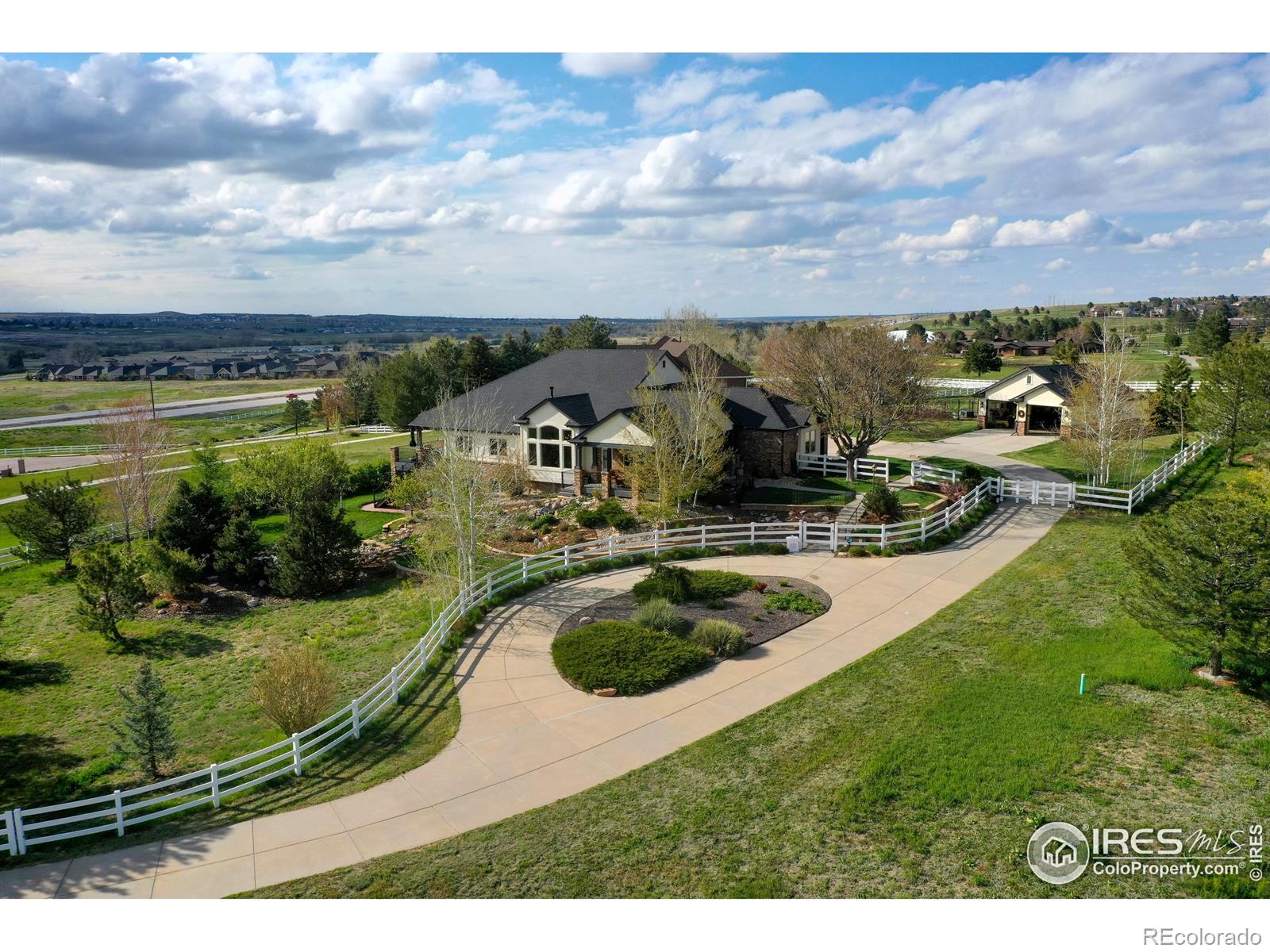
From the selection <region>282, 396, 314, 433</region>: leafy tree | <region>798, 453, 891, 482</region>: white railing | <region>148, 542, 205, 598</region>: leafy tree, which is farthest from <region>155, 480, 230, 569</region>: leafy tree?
<region>282, 396, 314, 433</region>: leafy tree

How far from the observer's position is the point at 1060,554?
24859 mm

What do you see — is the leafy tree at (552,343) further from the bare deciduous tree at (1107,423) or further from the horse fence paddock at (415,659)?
the bare deciduous tree at (1107,423)

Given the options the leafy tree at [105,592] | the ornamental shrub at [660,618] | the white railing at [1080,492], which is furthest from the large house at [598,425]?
the ornamental shrub at [660,618]

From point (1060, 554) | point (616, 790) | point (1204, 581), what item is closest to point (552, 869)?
point (616, 790)

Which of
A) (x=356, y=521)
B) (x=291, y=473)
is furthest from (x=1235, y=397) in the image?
(x=291, y=473)

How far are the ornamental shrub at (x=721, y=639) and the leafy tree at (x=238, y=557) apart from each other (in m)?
17.0

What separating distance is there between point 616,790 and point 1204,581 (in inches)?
476

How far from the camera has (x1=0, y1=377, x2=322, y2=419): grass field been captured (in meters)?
95.8

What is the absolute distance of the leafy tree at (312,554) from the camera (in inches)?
1022

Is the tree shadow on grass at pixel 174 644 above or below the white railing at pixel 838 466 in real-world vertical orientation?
below

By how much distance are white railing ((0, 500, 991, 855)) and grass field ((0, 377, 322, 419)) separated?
83215mm

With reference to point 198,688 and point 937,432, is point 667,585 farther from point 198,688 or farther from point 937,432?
point 937,432

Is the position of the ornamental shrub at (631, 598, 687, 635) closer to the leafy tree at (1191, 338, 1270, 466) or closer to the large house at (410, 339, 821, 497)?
the large house at (410, 339, 821, 497)

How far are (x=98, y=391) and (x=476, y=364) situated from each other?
80674mm
